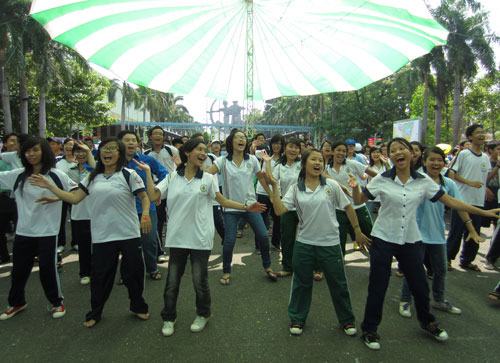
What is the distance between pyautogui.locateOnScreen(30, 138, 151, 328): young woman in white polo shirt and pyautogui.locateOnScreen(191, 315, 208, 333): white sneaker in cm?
66

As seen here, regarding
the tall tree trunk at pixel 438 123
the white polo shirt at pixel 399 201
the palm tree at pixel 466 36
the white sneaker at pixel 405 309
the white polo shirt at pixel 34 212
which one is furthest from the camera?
the tall tree trunk at pixel 438 123

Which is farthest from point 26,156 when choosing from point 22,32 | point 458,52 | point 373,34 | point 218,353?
point 458,52

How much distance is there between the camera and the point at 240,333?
11.0 ft

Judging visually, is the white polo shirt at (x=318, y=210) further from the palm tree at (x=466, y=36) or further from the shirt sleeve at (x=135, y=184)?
the palm tree at (x=466, y=36)

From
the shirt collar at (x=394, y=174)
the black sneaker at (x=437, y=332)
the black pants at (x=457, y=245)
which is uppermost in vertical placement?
the shirt collar at (x=394, y=174)

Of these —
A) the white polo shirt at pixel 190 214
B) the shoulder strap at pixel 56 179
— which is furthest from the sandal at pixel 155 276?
the shoulder strap at pixel 56 179

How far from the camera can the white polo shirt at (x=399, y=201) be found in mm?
3096

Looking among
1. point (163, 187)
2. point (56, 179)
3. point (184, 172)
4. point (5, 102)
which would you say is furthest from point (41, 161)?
point (5, 102)

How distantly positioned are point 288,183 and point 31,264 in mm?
3245

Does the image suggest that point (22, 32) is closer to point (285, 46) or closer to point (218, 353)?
point (285, 46)

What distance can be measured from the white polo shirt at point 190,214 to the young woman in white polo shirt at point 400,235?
152cm

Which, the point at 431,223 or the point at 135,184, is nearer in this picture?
the point at 135,184

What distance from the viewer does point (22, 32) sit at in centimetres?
1756

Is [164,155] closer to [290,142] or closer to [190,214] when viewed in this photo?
[290,142]
